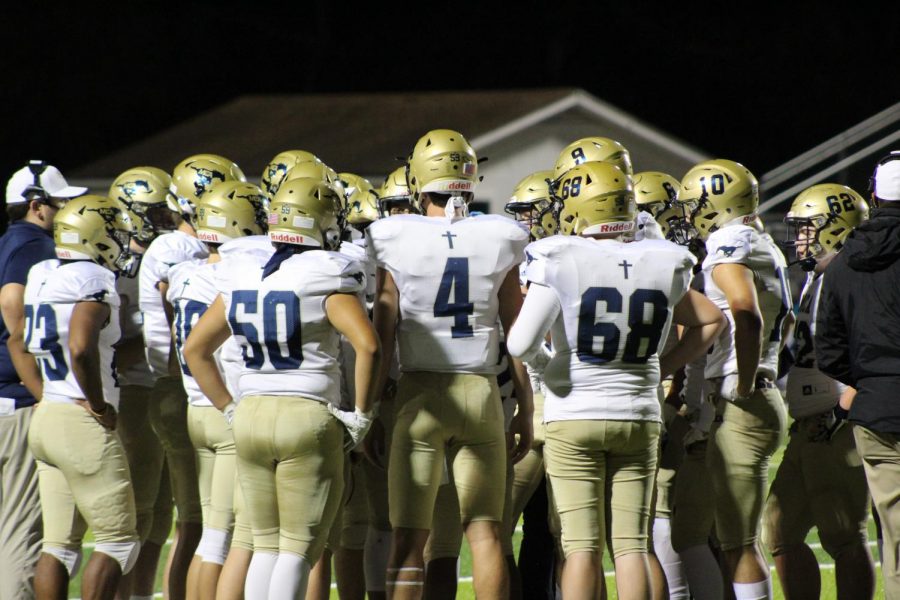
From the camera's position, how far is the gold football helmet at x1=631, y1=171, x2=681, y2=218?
18.5 feet

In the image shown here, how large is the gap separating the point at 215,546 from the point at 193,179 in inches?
68.3

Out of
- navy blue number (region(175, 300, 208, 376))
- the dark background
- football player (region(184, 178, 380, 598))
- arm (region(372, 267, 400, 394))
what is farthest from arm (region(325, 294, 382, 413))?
the dark background

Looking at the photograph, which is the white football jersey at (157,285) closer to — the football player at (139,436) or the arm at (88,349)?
the football player at (139,436)

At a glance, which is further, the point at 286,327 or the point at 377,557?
the point at 377,557

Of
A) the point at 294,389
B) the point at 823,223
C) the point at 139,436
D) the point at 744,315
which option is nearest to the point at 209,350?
the point at 294,389

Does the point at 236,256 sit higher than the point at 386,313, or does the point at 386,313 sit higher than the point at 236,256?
the point at 236,256

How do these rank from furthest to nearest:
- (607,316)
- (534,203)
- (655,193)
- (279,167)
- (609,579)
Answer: (609,579)
(279,167)
(534,203)
(655,193)
(607,316)

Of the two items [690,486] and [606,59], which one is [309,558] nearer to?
[690,486]

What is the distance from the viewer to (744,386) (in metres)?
4.95

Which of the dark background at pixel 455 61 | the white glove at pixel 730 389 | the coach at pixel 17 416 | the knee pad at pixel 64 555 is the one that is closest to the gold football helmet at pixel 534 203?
the white glove at pixel 730 389

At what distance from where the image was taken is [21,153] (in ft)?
87.6

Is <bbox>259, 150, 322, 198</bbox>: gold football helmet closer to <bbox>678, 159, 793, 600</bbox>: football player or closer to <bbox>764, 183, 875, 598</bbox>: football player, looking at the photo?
<bbox>678, 159, 793, 600</bbox>: football player

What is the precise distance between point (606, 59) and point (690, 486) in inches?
1019

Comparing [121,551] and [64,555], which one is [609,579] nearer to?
[121,551]
